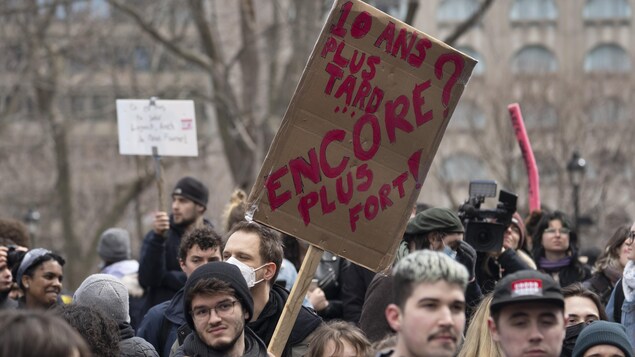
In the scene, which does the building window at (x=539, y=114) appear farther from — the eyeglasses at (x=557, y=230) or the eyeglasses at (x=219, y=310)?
the eyeglasses at (x=219, y=310)

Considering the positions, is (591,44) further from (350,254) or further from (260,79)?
(350,254)

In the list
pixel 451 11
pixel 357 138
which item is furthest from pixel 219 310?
pixel 451 11

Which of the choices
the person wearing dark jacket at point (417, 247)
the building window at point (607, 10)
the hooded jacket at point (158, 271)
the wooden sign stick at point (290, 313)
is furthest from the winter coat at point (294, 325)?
the building window at point (607, 10)

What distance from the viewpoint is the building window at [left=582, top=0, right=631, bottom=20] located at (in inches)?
2584

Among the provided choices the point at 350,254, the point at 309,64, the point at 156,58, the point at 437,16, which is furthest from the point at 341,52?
the point at 437,16

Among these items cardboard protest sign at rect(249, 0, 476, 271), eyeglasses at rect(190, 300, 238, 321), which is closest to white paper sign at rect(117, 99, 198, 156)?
cardboard protest sign at rect(249, 0, 476, 271)

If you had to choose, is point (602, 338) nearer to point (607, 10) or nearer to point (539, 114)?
point (539, 114)

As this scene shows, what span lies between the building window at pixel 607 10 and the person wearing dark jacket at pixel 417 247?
59.0 meters

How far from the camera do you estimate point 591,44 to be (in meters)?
65.1

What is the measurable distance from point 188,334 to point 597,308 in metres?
2.23

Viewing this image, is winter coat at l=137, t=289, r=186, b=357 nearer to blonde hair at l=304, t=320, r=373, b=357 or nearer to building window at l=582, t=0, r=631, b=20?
blonde hair at l=304, t=320, r=373, b=357

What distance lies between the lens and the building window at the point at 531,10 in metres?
65.4

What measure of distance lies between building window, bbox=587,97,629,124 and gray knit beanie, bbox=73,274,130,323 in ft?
107

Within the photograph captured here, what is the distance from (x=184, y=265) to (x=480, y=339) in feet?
7.41
